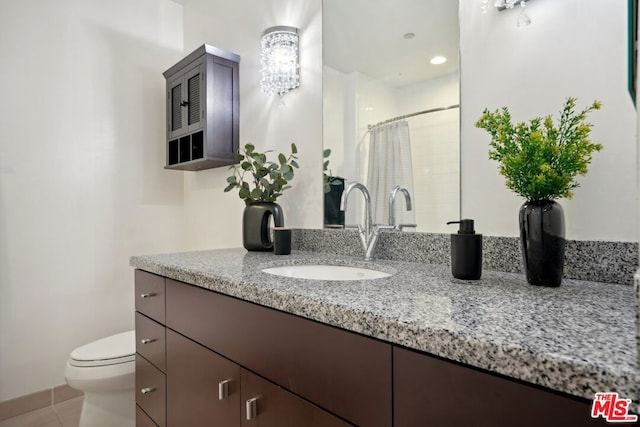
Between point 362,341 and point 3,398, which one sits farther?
point 3,398

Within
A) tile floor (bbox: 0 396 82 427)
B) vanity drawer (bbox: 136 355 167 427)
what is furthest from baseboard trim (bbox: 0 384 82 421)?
vanity drawer (bbox: 136 355 167 427)

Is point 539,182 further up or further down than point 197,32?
further down

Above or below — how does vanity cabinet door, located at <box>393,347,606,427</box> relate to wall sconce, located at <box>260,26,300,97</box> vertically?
below

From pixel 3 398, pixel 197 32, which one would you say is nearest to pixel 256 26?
pixel 197 32

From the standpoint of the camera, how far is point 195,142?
2.21 metres

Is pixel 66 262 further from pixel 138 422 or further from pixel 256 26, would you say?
pixel 256 26

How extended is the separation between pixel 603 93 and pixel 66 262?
2617mm

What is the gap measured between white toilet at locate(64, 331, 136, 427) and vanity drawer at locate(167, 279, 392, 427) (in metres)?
0.89

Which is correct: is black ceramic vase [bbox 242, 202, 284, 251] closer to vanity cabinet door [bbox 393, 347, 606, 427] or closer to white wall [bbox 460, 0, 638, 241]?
white wall [bbox 460, 0, 638, 241]

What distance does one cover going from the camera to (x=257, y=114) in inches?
79.8

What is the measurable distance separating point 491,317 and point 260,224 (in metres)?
1.18

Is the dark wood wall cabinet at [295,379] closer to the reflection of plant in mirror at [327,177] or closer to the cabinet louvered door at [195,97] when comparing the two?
the reflection of plant in mirror at [327,177]

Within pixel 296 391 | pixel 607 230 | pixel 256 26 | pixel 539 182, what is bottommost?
pixel 296 391

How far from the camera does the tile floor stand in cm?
188
